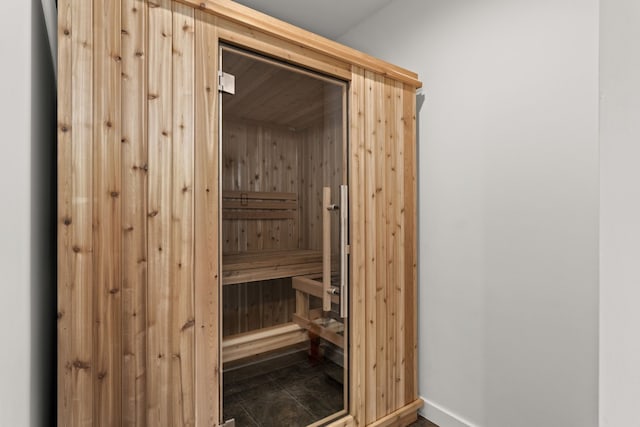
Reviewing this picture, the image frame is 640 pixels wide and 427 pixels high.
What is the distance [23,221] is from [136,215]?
31 cm

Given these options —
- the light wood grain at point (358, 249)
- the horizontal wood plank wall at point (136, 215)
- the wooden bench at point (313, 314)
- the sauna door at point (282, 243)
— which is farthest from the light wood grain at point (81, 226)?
the light wood grain at point (358, 249)

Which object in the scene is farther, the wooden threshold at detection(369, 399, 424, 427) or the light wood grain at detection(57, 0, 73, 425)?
the wooden threshold at detection(369, 399, 424, 427)

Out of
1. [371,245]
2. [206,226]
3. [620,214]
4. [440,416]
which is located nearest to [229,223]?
[206,226]

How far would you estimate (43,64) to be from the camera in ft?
4.06

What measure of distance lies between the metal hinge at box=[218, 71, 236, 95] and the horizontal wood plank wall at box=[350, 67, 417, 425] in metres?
0.65

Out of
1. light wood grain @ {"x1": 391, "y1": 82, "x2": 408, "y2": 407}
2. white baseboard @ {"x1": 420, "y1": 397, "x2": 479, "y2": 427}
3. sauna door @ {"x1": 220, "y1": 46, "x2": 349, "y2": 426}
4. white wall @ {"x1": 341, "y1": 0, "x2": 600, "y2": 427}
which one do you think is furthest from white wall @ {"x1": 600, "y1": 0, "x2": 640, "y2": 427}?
white baseboard @ {"x1": 420, "y1": 397, "x2": 479, "y2": 427}

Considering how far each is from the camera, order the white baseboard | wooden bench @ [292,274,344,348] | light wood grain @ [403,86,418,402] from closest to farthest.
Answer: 1. wooden bench @ [292,274,344,348]
2. the white baseboard
3. light wood grain @ [403,86,418,402]

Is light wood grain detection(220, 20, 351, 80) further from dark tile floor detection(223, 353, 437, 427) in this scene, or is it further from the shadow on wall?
dark tile floor detection(223, 353, 437, 427)

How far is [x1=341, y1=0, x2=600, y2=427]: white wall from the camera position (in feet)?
4.82

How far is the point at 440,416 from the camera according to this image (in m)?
1.97

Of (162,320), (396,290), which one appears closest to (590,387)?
(396,290)

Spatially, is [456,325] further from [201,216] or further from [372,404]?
[201,216]

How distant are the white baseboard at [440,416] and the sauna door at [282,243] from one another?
64cm

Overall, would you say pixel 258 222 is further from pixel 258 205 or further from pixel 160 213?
pixel 160 213
